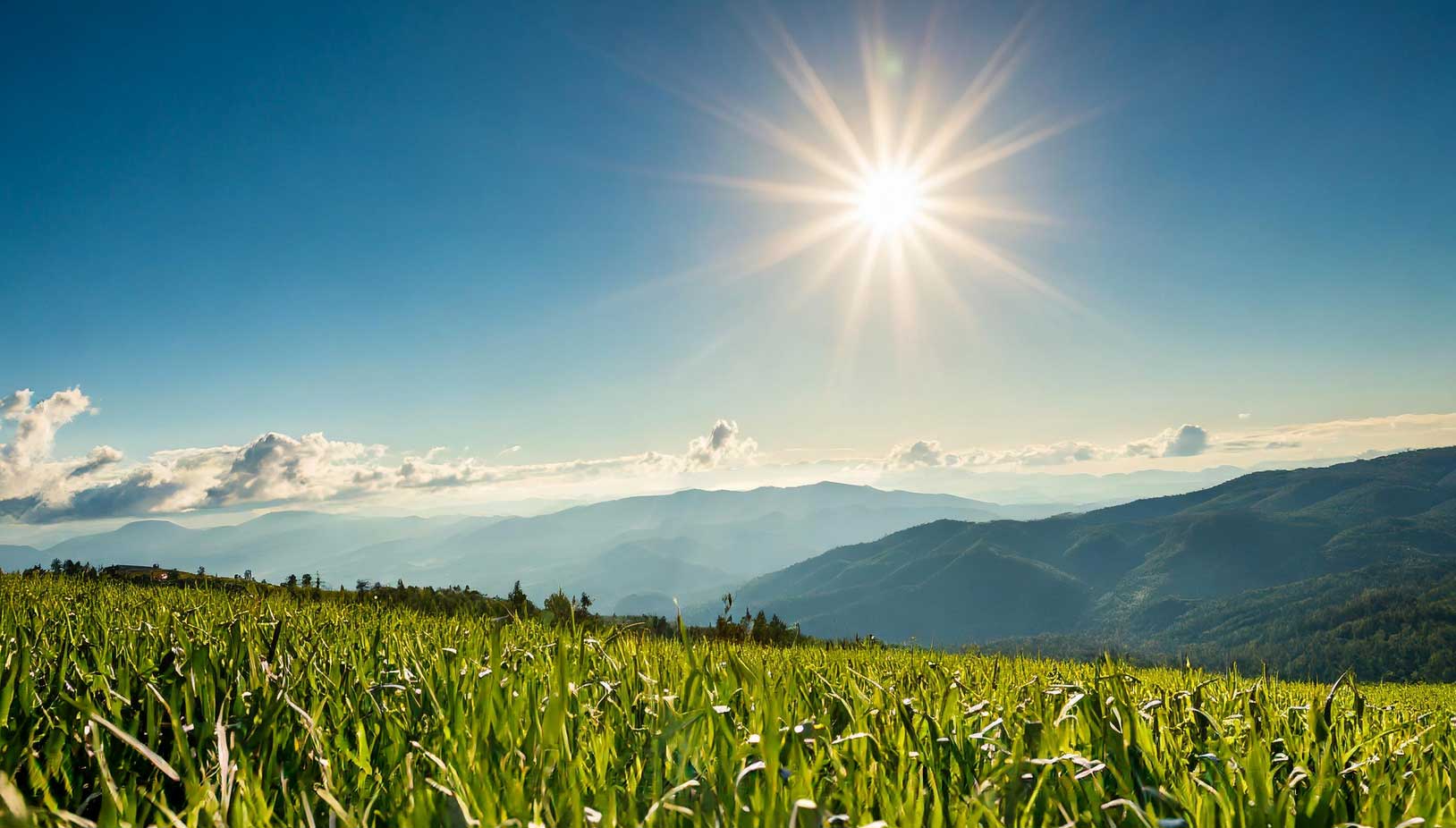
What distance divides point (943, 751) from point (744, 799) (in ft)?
3.23

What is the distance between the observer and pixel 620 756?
242 cm

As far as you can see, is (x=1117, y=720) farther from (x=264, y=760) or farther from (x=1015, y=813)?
(x=264, y=760)

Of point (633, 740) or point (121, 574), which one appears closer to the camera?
point (633, 740)

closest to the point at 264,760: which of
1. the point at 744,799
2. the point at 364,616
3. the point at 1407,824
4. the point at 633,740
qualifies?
the point at 633,740

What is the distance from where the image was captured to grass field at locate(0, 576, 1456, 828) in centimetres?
170

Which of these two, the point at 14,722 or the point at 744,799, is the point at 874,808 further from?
the point at 14,722

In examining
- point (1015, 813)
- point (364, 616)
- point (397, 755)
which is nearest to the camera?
point (1015, 813)

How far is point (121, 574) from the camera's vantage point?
A: 17188mm

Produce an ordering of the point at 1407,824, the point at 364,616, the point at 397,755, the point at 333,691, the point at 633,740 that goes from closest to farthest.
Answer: the point at 1407,824 < the point at 397,755 < the point at 633,740 < the point at 333,691 < the point at 364,616

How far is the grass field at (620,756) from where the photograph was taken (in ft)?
5.57

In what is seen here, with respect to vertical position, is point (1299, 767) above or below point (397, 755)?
below

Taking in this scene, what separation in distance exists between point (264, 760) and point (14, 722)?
1198 mm

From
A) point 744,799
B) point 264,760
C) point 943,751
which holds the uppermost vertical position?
point 264,760

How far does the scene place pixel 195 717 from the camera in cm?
258
